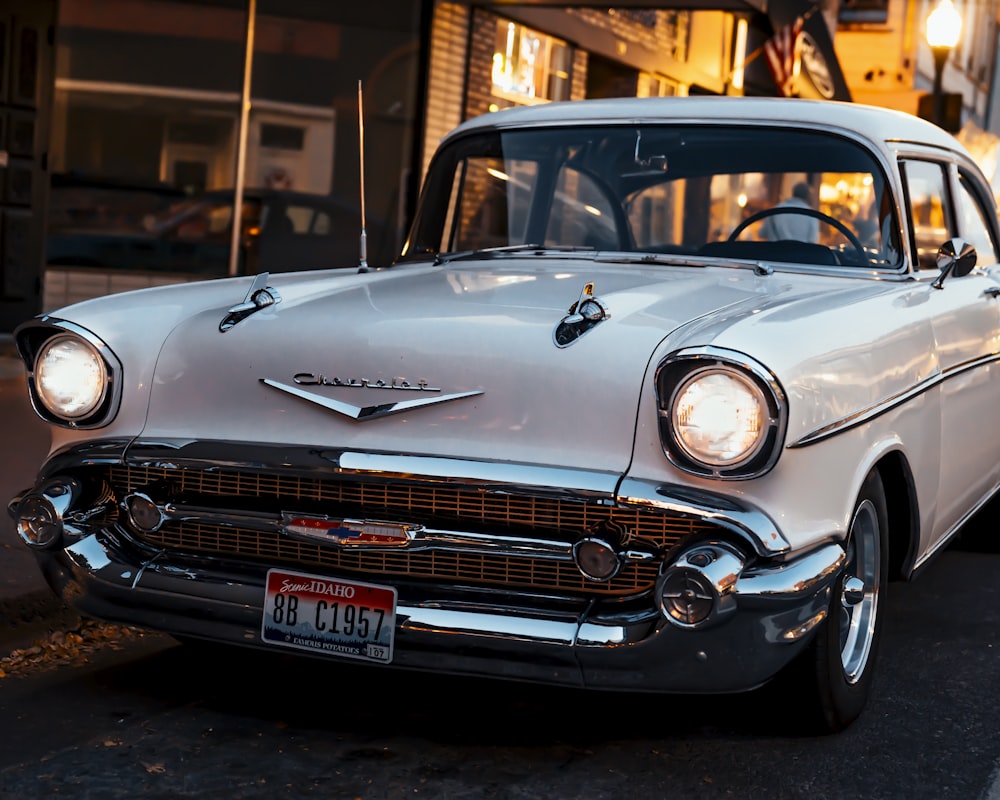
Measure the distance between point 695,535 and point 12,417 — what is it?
4996mm

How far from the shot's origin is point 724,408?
119 inches

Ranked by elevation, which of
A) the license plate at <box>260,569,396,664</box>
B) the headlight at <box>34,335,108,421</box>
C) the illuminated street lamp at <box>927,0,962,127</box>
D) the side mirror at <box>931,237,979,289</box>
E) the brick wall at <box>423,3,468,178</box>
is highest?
the illuminated street lamp at <box>927,0,962,127</box>

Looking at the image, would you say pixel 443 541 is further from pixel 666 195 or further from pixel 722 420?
pixel 666 195

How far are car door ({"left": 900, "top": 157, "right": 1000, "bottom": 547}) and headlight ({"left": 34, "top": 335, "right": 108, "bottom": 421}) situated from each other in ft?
7.25

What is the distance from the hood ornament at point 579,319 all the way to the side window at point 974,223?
2.34 m

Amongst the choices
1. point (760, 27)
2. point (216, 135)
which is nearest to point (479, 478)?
point (216, 135)

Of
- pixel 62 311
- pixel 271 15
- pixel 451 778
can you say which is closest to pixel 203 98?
pixel 271 15

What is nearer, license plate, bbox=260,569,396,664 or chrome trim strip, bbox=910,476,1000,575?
license plate, bbox=260,569,396,664

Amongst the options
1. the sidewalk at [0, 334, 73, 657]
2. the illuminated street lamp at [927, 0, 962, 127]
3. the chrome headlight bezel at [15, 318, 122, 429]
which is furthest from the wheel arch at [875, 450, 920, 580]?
the illuminated street lamp at [927, 0, 962, 127]

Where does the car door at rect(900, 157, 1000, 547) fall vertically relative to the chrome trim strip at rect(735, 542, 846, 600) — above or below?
above

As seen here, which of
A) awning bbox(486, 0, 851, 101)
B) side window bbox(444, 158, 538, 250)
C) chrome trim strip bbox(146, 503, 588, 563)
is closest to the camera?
chrome trim strip bbox(146, 503, 588, 563)

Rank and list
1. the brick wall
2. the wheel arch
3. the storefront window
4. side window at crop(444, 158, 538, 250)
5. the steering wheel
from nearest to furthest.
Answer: the wheel arch < the steering wheel < side window at crop(444, 158, 538, 250) < the storefront window < the brick wall

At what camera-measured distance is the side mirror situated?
440 cm

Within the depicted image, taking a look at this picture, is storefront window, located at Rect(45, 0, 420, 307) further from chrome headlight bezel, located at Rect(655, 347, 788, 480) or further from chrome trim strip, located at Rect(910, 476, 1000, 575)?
chrome headlight bezel, located at Rect(655, 347, 788, 480)
